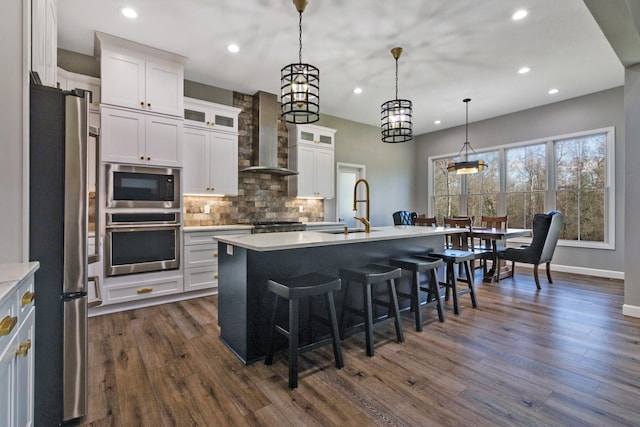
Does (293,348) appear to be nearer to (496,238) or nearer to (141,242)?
(141,242)

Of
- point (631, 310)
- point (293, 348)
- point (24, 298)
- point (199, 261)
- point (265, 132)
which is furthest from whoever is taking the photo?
point (265, 132)

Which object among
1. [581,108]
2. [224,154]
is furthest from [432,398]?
[581,108]

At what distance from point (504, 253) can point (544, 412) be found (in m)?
3.30

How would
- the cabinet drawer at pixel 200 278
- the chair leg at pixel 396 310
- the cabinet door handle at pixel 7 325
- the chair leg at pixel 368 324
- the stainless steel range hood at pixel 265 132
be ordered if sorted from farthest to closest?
the stainless steel range hood at pixel 265 132, the cabinet drawer at pixel 200 278, the chair leg at pixel 396 310, the chair leg at pixel 368 324, the cabinet door handle at pixel 7 325

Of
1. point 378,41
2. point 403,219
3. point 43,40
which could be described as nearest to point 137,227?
point 43,40

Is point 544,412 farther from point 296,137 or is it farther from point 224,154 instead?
point 296,137

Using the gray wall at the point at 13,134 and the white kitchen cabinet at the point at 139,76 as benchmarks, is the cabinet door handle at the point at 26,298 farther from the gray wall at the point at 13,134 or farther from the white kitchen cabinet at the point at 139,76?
the white kitchen cabinet at the point at 139,76

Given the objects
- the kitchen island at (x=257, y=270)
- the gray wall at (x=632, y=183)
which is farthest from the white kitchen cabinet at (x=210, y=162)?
the gray wall at (x=632, y=183)

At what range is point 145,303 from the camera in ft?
12.1

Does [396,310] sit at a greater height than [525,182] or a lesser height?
lesser

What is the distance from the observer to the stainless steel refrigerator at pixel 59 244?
153 centimetres

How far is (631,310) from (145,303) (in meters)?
5.38

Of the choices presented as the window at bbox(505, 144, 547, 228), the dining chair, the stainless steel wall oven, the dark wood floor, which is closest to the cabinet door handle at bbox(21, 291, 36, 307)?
the dark wood floor

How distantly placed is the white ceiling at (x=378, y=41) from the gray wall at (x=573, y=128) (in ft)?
0.89
